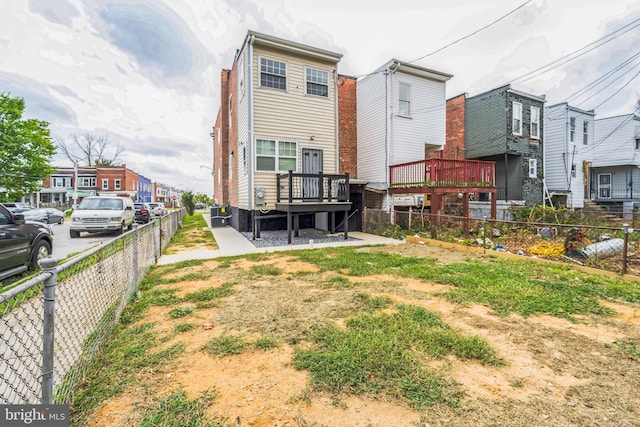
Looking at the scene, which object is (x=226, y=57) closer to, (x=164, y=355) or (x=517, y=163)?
(x=164, y=355)

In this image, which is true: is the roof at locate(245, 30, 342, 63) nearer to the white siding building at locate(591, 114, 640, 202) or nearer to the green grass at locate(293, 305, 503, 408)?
the green grass at locate(293, 305, 503, 408)

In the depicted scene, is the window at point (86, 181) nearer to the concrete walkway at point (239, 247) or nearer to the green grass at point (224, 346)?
the concrete walkway at point (239, 247)

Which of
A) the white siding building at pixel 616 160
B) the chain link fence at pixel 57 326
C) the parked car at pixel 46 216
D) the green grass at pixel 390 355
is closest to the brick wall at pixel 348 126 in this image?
the chain link fence at pixel 57 326

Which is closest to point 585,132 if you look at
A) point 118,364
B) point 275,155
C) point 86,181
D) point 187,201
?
point 275,155

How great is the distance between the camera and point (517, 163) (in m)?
18.2

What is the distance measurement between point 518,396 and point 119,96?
1055 inches

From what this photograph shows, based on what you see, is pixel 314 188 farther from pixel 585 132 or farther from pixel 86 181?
pixel 86 181

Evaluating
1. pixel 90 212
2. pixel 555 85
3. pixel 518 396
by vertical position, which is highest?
pixel 555 85

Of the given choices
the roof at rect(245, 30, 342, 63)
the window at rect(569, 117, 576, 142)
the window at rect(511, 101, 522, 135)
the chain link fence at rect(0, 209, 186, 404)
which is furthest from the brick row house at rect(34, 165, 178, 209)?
the window at rect(569, 117, 576, 142)

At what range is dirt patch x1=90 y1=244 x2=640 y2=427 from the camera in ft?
6.98

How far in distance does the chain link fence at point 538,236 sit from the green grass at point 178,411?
768 cm

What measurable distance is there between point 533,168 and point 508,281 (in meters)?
17.3

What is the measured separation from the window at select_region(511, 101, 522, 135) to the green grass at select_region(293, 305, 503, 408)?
1854 cm

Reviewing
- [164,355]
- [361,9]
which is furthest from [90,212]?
[361,9]
